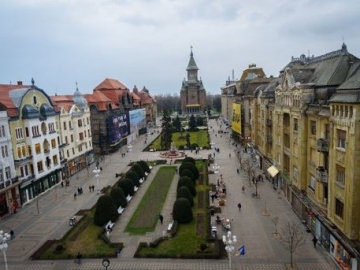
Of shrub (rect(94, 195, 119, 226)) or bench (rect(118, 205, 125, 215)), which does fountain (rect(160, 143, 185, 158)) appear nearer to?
bench (rect(118, 205, 125, 215))

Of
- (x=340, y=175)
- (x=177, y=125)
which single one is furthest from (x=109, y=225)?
(x=177, y=125)

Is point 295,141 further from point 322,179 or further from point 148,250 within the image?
point 148,250

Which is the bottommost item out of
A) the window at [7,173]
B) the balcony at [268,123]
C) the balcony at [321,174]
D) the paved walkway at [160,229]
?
the paved walkway at [160,229]

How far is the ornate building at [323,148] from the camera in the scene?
84.9 ft

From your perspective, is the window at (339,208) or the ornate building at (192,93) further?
the ornate building at (192,93)

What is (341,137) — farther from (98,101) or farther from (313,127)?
(98,101)

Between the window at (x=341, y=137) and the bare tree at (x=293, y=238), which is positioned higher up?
the window at (x=341, y=137)

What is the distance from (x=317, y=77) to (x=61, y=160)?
1748 inches

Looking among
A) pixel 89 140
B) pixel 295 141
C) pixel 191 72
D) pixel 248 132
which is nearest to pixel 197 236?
pixel 295 141

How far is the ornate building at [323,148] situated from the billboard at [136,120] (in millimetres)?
60028

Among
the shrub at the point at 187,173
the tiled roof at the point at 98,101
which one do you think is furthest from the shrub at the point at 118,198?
the tiled roof at the point at 98,101

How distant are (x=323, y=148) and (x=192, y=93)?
148 m

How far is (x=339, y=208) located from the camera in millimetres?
28359

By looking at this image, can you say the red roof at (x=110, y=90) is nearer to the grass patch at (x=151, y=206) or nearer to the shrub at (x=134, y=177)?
the grass patch at (x=151, y=206)
